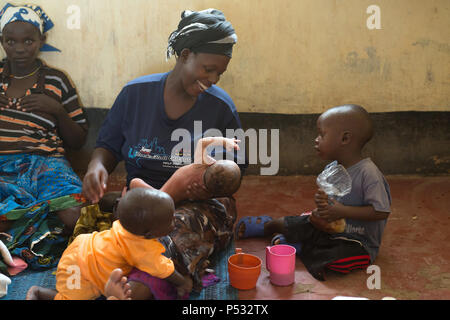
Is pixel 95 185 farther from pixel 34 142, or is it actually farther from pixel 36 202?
pixel 34 142

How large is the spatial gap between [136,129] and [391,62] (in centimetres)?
224

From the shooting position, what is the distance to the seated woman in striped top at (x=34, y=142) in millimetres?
2852

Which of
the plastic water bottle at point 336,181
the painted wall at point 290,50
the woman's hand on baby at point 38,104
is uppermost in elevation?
the painted wall at point 290,50

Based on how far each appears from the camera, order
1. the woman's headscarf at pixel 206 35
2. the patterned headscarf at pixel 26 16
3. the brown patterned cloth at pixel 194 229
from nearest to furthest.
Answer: the brown patterned cloth at pixel 194 229 < the woman's headscarf at pixel 206 35 < the patterned headscarf at pixel 26 16

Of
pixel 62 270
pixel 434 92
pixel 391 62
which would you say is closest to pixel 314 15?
pixel 391 62

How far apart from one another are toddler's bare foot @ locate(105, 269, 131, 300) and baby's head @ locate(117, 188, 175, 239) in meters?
0.20

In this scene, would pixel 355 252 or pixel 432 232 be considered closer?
pixel 355 252

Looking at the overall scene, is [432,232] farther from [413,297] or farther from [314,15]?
[314,15]

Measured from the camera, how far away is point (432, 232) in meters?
3.25

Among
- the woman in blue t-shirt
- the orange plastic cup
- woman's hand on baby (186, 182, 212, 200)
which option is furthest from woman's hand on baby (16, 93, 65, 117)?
the orange plastic cup

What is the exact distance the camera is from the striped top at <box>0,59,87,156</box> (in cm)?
332

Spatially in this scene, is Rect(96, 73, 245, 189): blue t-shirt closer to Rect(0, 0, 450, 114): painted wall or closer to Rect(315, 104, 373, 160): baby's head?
Rect(315, 104, 373, 160): baby's head

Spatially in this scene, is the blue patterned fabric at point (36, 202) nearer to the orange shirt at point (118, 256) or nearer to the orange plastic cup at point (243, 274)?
the orange shirt at point (118, 256)

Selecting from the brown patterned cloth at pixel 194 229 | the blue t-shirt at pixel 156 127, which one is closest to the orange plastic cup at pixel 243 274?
the brown patterned cloth at pixel 194 229
